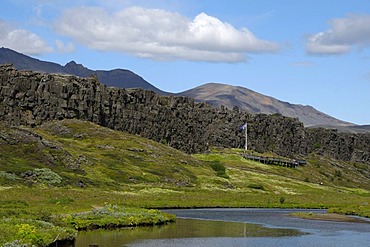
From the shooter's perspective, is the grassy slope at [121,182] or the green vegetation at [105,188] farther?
the grassy slope at [121,182]

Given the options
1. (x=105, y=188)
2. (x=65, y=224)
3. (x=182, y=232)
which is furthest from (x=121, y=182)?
(x=65, y=224)

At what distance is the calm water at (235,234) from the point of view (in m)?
61.1

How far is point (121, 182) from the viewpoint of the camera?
146 meters

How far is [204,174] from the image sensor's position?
18150 cm

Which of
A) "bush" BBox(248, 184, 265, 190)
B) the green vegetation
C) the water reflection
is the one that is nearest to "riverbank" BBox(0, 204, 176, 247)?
the green vegetation

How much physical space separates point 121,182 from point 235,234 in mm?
78388

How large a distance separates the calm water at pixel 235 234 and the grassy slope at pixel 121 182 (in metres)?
13.1

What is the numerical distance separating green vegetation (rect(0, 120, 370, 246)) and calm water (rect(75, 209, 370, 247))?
3.93m

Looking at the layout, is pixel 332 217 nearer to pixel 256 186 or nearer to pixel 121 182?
pixel 121 182

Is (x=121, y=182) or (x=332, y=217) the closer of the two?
(x=332, y=217)

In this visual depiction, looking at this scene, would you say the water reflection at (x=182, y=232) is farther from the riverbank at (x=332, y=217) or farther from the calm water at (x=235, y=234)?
the riverbank at (x=332, y=217)

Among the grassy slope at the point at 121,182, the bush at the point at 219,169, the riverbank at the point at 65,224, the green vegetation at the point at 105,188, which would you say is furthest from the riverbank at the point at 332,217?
the bush at the point at 219,169

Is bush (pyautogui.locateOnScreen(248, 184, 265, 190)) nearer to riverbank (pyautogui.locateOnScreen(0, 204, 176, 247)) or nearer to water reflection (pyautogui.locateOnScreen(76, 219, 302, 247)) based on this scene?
water reflection (pyautogui.locateOnScreen(76, 219, 302, 247))

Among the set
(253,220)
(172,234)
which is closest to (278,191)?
(253,220)
